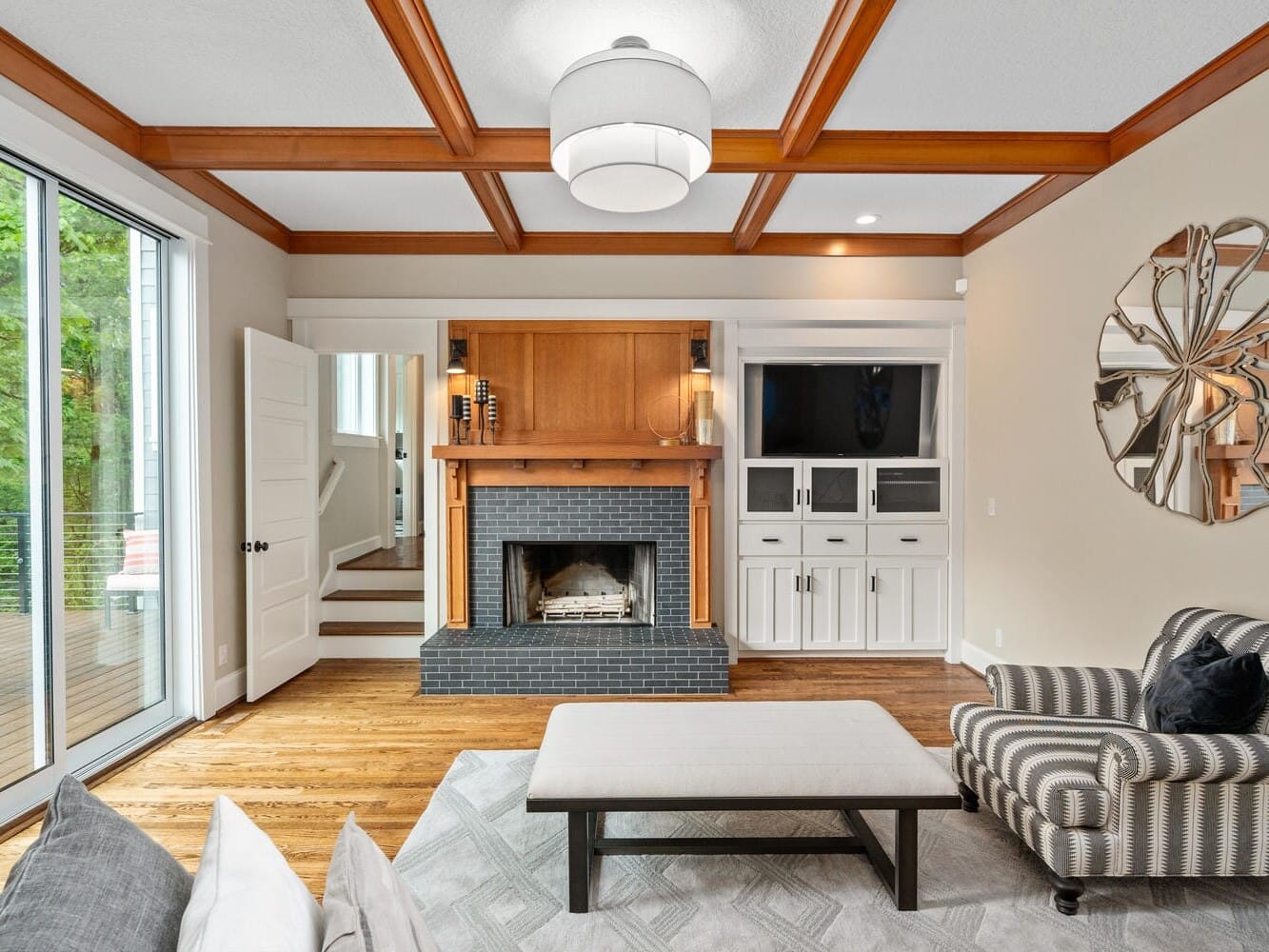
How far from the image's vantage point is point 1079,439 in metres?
3.34

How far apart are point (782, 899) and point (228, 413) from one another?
11.3 ft

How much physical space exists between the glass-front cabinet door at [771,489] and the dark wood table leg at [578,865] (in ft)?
9.17

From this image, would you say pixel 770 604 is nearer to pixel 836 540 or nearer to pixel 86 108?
pixel 836 540

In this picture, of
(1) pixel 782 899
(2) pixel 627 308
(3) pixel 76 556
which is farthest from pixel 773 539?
(3) pixel 76 556

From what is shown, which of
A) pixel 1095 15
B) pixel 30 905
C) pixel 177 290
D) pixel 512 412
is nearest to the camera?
pixel 30 905

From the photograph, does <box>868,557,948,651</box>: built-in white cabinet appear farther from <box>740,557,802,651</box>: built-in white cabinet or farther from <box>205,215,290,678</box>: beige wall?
<box>205,215,290,678</box>: beige wall

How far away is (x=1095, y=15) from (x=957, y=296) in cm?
240

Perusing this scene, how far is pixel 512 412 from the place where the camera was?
450 cm

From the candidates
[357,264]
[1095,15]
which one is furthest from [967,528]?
[357,264]

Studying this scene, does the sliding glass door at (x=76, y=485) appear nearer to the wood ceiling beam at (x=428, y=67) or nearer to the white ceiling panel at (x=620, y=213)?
the wood ceiling beam at (x=428, y=67)

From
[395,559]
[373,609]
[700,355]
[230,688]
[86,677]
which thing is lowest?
[230,688]

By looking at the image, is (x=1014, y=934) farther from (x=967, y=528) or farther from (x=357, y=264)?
(x=357, y=264)

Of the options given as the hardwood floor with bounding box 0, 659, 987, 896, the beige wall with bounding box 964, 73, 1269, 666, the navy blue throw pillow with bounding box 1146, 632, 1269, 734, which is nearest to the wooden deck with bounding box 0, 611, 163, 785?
the hardwood floor with bounding box 0, 659, 987, 896

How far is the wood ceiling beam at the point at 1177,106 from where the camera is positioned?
2410mm
